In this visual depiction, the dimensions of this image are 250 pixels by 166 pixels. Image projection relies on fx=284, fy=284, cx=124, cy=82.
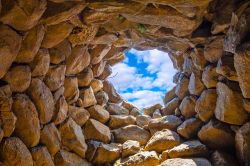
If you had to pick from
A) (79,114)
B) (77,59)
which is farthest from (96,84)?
(77,59)

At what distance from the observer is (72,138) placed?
611cm

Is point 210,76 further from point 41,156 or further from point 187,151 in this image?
point 41,156

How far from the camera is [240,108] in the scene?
17.1ft

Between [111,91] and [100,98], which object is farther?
[111,91]

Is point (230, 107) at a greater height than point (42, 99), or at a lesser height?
lesser

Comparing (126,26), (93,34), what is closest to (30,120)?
(93,34)

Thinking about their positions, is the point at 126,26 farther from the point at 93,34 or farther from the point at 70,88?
the point at 70,88

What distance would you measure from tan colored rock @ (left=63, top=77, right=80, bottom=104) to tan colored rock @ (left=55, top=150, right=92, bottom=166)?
1.17 m

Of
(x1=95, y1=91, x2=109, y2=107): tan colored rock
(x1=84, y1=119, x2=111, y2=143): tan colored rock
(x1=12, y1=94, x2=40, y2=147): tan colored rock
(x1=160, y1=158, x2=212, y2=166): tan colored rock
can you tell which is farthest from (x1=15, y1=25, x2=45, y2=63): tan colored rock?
(x1=160, y1=158, x2=212, y2=166): tan colored rock

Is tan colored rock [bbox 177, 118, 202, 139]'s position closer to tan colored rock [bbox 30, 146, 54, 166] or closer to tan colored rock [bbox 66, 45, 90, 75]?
tan colored rock [bbox 66, 45, 90, 75]

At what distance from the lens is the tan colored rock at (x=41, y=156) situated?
4.90 m

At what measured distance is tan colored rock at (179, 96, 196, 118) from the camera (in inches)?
275

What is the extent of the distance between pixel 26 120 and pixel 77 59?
1.84 meters

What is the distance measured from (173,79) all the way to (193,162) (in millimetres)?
3264
